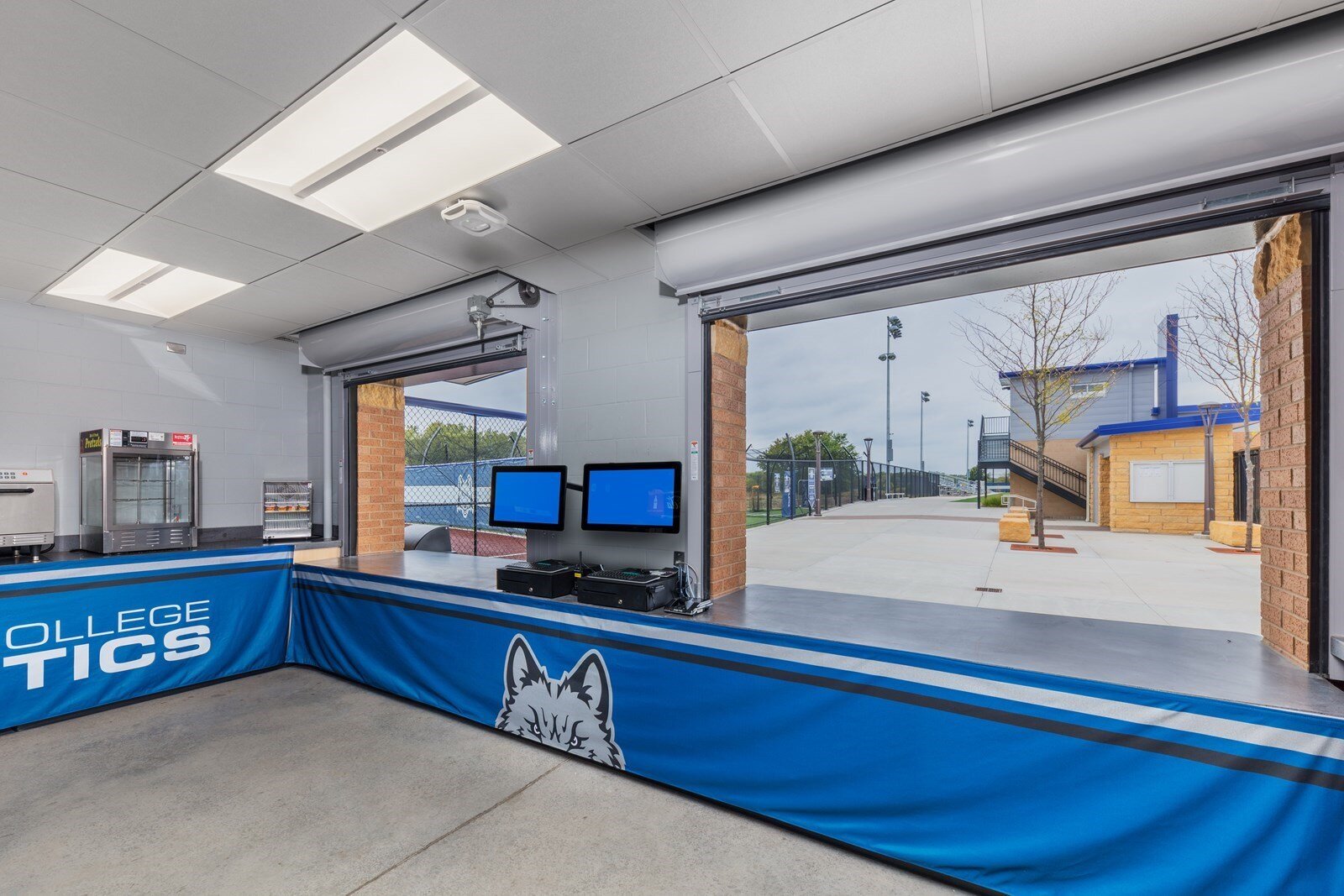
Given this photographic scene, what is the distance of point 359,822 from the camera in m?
2.29

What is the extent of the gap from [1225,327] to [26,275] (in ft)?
32.7

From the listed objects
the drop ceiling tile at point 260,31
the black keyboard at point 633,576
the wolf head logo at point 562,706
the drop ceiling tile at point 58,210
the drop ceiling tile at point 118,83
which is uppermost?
the drop ceiling tile at point 260,31

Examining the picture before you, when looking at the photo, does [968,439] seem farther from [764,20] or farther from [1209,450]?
[764,20]

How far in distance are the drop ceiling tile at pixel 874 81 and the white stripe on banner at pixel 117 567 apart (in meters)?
4.48

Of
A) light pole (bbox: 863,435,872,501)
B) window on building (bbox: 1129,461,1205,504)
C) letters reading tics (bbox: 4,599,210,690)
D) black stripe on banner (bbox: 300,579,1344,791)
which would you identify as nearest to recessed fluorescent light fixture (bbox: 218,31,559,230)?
black stripe on banner (bbox: 300,579,1344,791)

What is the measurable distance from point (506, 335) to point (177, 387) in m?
3.20

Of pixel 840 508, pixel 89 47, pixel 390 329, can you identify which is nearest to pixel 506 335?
pixel 390 329

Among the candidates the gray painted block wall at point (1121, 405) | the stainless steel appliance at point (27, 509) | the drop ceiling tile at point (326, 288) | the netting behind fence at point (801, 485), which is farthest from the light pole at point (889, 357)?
the stainless steel appliance at point (27, 509)

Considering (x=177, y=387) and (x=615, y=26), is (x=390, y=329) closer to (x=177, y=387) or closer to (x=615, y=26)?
(x=177, y=387)

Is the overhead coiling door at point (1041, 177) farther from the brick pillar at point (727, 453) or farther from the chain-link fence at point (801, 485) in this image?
the chain-link fence at point (801, 485)

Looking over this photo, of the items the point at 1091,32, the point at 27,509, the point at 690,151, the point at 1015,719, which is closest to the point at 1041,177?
the point at 1091,32

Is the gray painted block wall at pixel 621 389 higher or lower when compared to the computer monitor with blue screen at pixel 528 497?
higher

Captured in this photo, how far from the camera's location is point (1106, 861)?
1.66m

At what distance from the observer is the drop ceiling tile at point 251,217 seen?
2.68 metres
